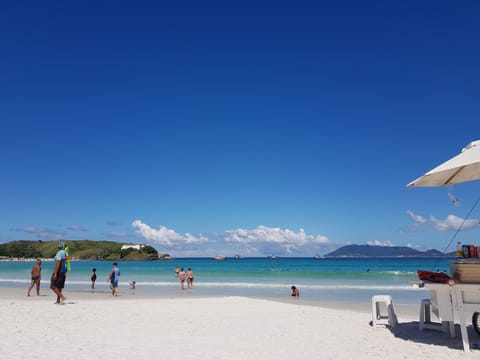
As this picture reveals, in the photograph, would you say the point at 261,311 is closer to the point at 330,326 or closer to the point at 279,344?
the point at 330,326

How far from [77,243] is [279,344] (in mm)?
180030

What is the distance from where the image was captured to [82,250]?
525 ft

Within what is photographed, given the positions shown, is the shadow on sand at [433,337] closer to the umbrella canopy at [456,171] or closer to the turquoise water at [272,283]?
the turquoise water at [272,283]

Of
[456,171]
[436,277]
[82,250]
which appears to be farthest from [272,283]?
[82,250]

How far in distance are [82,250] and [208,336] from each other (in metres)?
167

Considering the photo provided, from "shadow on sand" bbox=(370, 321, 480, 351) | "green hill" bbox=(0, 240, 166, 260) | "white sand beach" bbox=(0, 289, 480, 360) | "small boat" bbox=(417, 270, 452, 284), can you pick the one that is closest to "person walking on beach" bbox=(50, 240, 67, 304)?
"white sand beach" bbox=(0, 289, 480, 360)

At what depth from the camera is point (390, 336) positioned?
25.7 feet

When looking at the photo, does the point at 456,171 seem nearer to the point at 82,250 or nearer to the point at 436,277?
the point at 436,277

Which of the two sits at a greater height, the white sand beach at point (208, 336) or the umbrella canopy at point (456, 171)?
the umbrella canopy at point (456, 171)

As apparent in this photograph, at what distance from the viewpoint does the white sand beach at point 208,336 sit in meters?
6.21

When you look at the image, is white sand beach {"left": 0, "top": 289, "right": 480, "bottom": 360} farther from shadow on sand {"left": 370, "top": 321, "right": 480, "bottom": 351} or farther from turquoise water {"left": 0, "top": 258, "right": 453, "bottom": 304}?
turquoise water {"left": 0, "top": 258, "right": 453, "bottom": 304}

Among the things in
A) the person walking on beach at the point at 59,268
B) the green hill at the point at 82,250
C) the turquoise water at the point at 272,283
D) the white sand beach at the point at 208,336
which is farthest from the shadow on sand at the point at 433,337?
the green hill at the point at 82,250

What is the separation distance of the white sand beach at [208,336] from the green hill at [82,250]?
450ft

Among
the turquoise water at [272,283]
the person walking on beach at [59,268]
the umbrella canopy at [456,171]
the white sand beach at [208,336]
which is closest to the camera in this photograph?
the white sand beach at [208,336]
